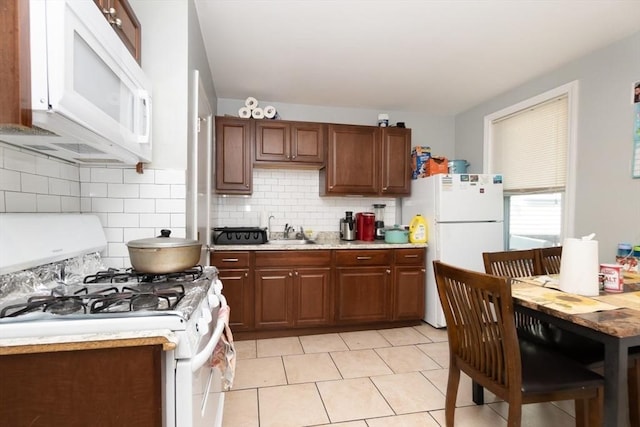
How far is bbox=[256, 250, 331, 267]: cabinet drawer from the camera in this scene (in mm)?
2840

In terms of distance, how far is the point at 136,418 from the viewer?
877 mm

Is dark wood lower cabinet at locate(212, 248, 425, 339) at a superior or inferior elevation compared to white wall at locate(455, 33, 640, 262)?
inferior

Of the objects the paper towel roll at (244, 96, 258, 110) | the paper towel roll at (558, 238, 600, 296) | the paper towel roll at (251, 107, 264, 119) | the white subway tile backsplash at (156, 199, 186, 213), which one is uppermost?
the paper towel roll at (244, 96, 258, 110)

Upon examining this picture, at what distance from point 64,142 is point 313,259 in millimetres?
2113

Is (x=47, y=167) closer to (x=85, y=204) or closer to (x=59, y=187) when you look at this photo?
(x=59, y=187)

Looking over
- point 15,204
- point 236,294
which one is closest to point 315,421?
point 236,294

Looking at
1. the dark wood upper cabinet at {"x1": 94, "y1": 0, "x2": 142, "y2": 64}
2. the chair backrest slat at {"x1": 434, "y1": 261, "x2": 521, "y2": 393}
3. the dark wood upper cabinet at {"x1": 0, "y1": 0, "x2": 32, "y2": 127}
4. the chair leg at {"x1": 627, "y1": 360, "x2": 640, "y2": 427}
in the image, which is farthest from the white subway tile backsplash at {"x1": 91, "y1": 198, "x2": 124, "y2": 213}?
the chair leg at {"x1": 627, "y1": 360, "x2": 640, "y2": 427}

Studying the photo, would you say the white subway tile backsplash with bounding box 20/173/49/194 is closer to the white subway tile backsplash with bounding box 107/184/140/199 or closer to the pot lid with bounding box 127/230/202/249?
the white subway tile backsplash with bounding box 107/184/140/199

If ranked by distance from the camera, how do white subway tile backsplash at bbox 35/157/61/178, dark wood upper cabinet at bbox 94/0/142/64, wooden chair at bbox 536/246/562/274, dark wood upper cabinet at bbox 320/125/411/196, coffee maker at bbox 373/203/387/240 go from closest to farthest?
1. dark wood upper cabinet at bbox 94/0/142/64
2. white subway tile backsplash at bbox 35/157/61/178
3. wooden chair at bbox 536/246/562/274
4. dark wood upper cabinet at bbox 320/125/411/196
5. coffee maker at bbox 373/203/387/240

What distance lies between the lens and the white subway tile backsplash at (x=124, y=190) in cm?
169

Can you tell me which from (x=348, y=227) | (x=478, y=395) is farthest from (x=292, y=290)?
(x=478, y=395)

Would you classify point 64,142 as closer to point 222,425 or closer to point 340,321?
point 222,425

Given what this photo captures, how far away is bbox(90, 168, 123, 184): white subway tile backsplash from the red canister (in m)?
2.34

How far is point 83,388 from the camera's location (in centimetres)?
86
